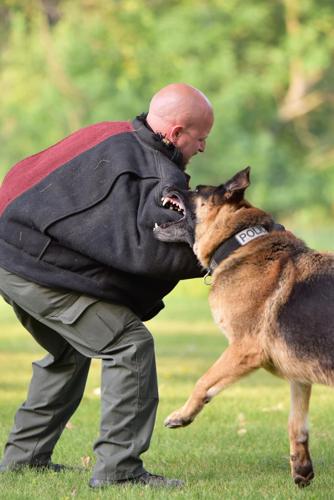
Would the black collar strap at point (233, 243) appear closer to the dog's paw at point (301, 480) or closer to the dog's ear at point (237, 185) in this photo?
the dog's ear at point (237, 185)

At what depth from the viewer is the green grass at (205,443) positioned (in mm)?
5773

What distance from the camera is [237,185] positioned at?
19.5 feet

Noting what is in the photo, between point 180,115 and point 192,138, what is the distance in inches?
6.5

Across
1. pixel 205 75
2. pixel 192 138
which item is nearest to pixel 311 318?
pixel 192 138

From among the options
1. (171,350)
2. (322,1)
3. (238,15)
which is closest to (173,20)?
(238,15)

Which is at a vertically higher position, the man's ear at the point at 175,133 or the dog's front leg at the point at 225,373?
the man's ear at the point at 175,133

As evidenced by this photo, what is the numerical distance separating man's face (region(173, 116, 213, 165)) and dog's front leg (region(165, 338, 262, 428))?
1.16 metres

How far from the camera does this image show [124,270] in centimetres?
567

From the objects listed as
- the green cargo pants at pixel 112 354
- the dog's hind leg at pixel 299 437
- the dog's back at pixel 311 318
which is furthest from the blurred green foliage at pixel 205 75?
the dog's back at pixel 311 318

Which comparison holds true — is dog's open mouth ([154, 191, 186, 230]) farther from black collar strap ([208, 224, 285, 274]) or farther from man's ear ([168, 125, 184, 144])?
man's ear ([168, 125, 184, 144])

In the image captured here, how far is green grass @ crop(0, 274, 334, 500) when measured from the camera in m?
5.77

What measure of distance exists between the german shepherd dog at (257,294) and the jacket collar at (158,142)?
0.23 metres

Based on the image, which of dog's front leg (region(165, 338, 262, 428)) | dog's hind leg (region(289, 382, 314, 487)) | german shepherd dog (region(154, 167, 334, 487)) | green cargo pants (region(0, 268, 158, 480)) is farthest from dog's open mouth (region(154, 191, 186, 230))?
dog's hind leg (region(289, 382, 314, 487))

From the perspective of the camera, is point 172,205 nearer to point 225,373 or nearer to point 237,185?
point 237,185
